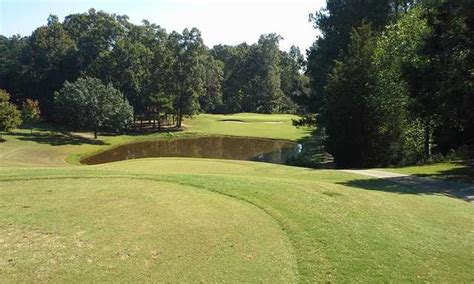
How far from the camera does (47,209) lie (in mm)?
11797

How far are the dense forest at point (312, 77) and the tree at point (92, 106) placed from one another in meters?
0.16

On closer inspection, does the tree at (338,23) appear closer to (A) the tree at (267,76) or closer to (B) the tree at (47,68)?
(B) the tree at (47,68)

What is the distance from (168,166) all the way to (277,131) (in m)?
45.7

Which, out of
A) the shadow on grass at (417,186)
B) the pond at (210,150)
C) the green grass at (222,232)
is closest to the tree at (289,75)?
the pond at (210,150)

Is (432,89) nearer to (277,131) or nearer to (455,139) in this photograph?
(455,139)

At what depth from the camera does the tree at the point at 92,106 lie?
64.4 m

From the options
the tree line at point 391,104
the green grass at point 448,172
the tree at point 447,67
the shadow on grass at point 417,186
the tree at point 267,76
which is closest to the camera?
the shadow on grass at point 417,186

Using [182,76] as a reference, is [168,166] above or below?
below

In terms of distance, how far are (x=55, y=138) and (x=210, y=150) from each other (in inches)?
847

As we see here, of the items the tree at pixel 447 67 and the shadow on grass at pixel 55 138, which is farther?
the shadow on grass at pixel 55 138

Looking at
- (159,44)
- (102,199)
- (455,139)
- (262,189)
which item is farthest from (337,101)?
(159,44)

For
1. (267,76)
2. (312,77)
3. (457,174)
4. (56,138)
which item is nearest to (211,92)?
(267,76)

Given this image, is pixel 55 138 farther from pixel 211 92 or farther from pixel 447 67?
pixel 211 92

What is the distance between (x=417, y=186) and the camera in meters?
19.0
